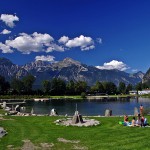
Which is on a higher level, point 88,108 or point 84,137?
point 88,108

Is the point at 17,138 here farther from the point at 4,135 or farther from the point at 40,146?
the point at 40,146

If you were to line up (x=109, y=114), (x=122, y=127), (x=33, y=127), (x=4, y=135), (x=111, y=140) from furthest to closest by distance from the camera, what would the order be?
Result: 1. (x=109, y=114)
2. (x=33, y=127)
3. (x=122, y=127)
4. (x=4, y=135)
5. (x=111, y=140)

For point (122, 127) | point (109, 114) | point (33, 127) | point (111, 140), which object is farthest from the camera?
point (109, 114)

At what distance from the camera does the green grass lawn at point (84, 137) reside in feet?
86.5

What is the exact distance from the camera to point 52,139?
29.8 meters

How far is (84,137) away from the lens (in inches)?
1198

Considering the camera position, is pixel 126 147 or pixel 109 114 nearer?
pixel 126 147

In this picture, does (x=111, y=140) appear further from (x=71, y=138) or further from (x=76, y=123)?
(x=76, y=123)

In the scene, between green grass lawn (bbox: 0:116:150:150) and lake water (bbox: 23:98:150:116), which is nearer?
green grass lawn (bbox: 0:116:150:150)

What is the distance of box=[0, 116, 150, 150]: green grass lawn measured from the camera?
1038 inches

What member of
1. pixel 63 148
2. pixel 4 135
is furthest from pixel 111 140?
pixel 4 135

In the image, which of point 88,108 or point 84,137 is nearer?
point 84,137

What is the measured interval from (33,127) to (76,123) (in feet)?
18.8

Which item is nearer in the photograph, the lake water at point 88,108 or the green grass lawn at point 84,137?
the green grass lawn at point 84,137
